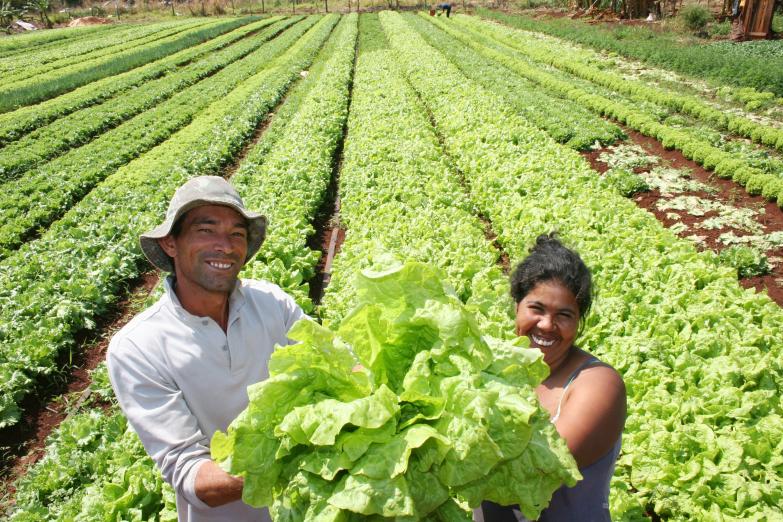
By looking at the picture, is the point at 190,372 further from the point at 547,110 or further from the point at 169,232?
the point at 547,110

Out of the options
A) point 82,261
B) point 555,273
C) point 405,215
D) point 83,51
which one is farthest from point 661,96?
point 83,51

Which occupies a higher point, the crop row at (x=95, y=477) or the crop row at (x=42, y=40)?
the crop row at (x=42, y=40)

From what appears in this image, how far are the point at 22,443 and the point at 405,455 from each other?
6839mm

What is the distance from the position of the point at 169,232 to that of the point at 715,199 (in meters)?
11.9

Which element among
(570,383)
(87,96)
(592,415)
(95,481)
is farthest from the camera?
(87,96)

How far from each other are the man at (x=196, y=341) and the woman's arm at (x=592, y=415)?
1668 millimetres

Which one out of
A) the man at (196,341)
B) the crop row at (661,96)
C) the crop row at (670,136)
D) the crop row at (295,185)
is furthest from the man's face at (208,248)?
the crop row at (661,96)

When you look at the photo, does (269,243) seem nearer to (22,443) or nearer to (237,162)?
(22,443)

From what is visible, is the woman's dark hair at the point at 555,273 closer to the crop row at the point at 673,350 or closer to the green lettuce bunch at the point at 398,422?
the green lettuce bunch at the point at 398,422

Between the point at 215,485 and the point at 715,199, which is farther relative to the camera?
the point at 715,199

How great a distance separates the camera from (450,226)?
786 centimetres

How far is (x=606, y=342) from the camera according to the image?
559 cm

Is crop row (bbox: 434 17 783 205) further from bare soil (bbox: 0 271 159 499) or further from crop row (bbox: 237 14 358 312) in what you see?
bare soil (bbox: 0 271 159 499)

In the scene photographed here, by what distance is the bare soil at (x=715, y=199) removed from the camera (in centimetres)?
835
